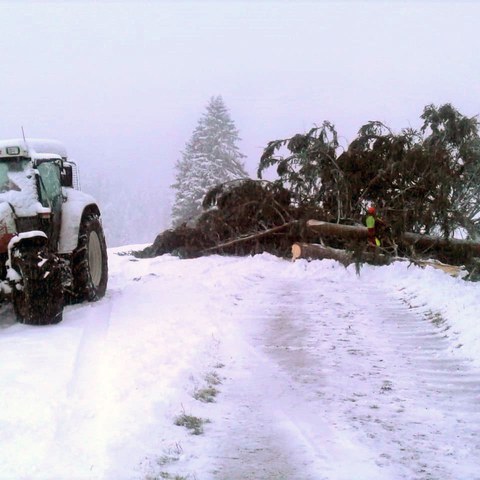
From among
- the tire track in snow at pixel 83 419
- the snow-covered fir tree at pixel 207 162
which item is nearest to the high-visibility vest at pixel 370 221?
the tire track in snow at pixel 83 419

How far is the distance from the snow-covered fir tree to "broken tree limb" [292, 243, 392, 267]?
2071 cm

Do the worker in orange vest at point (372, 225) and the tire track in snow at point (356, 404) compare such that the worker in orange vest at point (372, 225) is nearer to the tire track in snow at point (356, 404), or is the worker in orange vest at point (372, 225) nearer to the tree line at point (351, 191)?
the tree line at point (351, 191)

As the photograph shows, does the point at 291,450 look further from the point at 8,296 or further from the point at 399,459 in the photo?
the point at 8,296

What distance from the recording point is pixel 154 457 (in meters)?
3.15

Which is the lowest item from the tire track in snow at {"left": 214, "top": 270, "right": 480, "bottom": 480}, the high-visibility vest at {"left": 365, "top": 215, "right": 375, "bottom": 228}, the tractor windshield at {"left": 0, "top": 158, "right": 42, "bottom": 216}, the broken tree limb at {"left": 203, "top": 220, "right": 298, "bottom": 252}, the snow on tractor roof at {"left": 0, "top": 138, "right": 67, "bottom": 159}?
the tire track in snow at {"left": 214, "top": 270, "right": 480, "bottom": 480}

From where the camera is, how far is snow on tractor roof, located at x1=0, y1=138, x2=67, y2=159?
739 centimetres

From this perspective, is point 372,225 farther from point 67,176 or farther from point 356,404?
point 356,404

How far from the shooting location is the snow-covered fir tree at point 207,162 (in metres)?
35.9

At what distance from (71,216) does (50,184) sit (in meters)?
0.62

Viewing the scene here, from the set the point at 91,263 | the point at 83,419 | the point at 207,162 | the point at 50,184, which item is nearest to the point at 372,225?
the point at 91,263

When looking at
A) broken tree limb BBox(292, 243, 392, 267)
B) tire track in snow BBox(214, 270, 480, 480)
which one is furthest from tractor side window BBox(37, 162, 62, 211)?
broken tree limb BBox(292, 243, 392, 267)

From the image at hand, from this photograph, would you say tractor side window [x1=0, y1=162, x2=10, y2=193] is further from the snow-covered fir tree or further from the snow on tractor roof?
the snow-covered fir tree

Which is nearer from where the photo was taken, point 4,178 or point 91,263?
point 4,178

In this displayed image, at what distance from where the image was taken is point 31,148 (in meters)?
7.74
